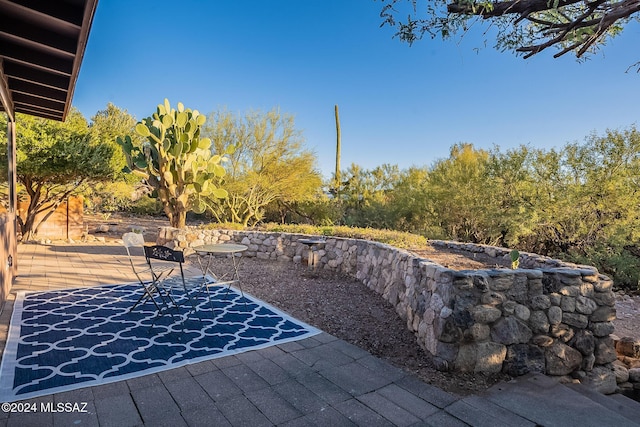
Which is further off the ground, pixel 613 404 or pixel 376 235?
pixel 376 235

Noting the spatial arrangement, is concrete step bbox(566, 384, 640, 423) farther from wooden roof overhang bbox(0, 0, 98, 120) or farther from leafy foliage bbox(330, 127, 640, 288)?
leafy foliage bbox(330, 127, 640, 288)

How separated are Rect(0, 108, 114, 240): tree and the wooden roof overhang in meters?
3.75

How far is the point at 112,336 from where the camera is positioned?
3295 millimetres

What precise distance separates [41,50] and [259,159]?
30.2 ft

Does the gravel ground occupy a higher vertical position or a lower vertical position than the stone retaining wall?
lower

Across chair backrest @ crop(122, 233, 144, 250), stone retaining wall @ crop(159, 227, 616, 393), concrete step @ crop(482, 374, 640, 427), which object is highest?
chair backrest @ crop(122, 233, 144, 250)

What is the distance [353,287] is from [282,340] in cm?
251

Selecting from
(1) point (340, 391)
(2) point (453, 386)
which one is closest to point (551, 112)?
(2) point (453, 386)

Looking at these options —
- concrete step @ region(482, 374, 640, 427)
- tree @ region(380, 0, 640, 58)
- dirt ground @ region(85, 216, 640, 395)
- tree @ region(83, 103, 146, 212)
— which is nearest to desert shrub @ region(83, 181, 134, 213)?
tree @ region(83, 103, 146, 212)

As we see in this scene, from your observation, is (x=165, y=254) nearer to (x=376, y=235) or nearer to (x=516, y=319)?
(x=516, y=319)

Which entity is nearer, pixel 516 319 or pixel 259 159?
pixel 516 319

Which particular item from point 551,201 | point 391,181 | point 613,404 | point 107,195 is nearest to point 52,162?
point 107,195

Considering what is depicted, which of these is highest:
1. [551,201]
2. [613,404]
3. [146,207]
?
[551,201]

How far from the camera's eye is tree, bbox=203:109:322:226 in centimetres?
1234
